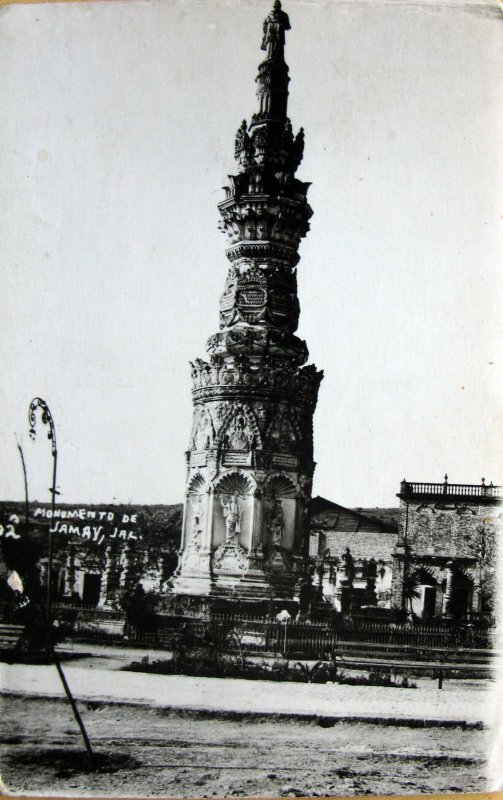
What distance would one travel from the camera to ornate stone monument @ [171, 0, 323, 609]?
50.1 feet

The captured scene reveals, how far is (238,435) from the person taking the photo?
1575 centimetres

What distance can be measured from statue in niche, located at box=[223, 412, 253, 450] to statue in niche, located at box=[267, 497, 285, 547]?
0.98m

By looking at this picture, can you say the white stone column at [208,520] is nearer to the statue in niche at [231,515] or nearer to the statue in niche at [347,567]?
the statue in niche at [231,515]

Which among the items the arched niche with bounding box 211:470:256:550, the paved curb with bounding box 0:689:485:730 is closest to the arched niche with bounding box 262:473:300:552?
the arched niche with bounding box 211:470:256:550

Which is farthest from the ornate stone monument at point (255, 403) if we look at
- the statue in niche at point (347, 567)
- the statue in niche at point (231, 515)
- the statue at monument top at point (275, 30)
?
the statue at monument top at point (275, 30)

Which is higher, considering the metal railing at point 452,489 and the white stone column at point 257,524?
the metal railing at point 452,489

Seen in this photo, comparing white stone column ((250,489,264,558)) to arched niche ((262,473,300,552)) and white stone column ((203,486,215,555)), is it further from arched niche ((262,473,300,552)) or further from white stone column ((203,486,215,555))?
white stone column ((203,486,215,555))

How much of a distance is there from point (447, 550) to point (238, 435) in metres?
3.80

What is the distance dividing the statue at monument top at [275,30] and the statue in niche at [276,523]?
6.54m

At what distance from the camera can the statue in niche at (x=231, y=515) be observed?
15.3m

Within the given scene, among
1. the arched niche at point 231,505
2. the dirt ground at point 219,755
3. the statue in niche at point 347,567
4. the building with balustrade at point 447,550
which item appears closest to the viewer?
the dirt ground at point 219,755

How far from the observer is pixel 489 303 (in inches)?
486

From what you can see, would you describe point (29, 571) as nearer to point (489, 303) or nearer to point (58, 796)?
point (58, 796)

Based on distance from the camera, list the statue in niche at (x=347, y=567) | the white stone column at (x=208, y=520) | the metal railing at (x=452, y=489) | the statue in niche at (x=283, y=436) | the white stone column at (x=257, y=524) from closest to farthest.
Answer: the metal railing at (x=452, y=489), the white stone column at (x=257, y=524), the statue in niche at (x=347, y=567), the white stone column at (x=208, y=520), the statue in niche at (x=283, y=436)
